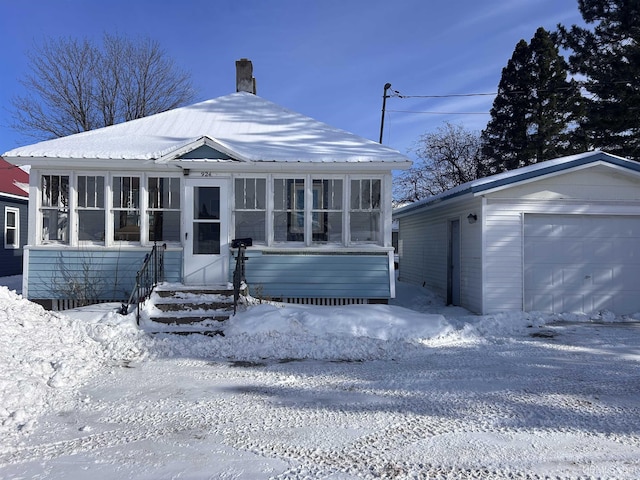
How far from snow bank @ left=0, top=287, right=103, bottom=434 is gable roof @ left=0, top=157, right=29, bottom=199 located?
45.1ft

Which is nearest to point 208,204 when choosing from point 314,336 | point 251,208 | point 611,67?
point 251,208

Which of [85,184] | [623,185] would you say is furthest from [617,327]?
[85,184]

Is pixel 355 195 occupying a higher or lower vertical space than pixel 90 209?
higher

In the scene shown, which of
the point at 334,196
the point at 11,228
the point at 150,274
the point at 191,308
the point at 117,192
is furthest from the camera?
the point at 11,228

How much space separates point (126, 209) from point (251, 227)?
9.17 ft

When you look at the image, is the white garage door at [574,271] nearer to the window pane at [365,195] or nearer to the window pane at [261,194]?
the window pane at [365,195]

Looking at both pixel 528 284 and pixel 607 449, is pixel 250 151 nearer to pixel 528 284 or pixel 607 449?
pixel 528 284

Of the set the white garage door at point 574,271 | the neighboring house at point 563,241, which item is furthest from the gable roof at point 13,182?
the white garage door at point 574,271

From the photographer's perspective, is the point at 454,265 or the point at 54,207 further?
the point at 454,265

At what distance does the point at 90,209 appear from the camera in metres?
10.1

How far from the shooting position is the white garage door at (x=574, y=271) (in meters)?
10.1

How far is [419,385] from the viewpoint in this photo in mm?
5449

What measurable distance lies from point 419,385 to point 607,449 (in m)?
2.06

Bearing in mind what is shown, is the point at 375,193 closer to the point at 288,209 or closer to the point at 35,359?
the point at 288,209
